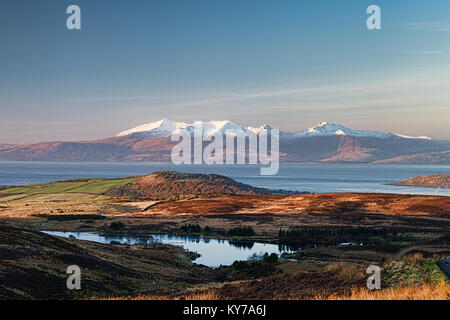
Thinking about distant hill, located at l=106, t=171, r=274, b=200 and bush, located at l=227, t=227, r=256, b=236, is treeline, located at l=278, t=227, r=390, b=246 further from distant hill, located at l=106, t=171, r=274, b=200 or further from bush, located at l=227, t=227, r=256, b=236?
distant hill, located at l=106, t=171, r=274, b=200

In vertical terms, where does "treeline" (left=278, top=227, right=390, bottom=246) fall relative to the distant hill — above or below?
above

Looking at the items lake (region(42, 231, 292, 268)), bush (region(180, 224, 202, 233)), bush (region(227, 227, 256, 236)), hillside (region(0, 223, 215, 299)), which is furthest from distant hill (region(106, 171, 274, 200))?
hillside (region(0, 223, 215, 299))

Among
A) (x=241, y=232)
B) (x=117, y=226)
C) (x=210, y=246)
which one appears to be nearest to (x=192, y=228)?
(x=241, y=232)

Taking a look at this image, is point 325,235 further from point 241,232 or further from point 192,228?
point 192,228

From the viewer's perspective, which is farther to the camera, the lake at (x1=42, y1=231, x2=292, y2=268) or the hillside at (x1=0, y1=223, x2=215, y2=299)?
the lake at (x1=42, y1=231, x2=292, y2=268)

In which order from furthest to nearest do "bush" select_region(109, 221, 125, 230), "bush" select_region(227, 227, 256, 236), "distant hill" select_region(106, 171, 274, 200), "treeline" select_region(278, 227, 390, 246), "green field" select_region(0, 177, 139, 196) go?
"distant hill" select_region(106, 171, 274, 200)
"green field" select_region(0, 177, 139, 196)
"bush" select_region(109, 221, 125, 230)
"bush" select_region(227, 227, 256, 236)
"treeline" select_region(278, 227, 390, 246)
